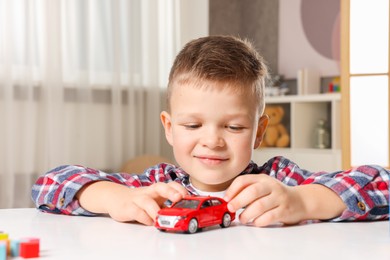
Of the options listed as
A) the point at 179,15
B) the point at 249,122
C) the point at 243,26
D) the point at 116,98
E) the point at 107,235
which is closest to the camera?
the point at 107,235

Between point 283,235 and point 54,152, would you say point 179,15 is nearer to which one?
point 54,152

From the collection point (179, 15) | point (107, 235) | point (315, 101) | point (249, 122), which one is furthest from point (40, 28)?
point (107, 235)

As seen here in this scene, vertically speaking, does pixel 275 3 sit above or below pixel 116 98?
above

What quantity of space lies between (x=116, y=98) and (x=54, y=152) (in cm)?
52

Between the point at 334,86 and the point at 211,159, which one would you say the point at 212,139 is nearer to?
the point at 211,159

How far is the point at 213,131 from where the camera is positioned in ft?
3.06

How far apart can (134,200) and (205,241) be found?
0.20 m

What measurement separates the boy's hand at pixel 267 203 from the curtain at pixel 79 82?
96.7 inches

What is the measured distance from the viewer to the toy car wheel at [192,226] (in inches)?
29.3

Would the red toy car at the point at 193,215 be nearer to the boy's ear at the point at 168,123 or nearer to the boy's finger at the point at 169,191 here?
the boy's finger at the point at 169,191

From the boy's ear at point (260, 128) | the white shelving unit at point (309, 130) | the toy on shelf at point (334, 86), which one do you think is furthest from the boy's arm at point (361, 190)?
the toy on shelf at point (334, 86)

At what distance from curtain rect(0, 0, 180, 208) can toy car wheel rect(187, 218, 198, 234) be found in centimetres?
251

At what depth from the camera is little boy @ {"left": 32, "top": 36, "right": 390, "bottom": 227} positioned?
84 cm

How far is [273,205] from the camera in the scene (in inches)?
32.8
